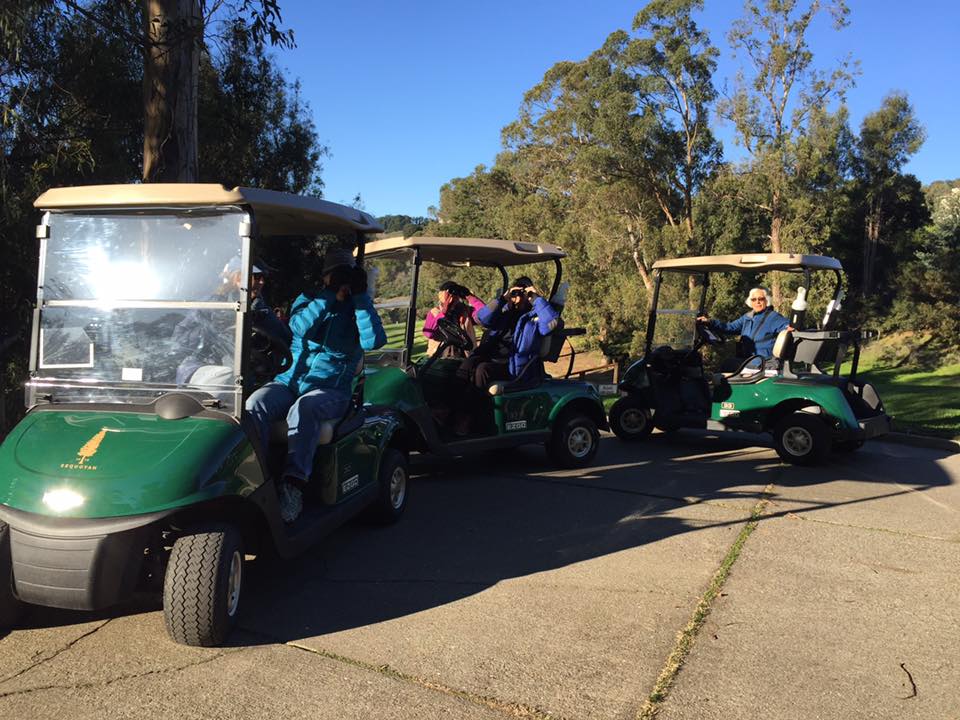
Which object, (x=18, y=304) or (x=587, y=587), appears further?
(x=18, y=304)

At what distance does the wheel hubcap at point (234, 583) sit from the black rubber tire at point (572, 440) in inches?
160

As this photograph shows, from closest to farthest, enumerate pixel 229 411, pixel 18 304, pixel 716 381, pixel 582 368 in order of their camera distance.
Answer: pixel 229 411 → pixel 716 381 → pixel 18 304 → pixel 582 368

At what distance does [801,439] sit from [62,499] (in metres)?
6.46

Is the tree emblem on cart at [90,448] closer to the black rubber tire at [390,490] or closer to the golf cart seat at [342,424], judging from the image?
the golf cart seat at [342,424]

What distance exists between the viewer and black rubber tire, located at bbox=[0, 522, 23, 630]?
3145 millimetres

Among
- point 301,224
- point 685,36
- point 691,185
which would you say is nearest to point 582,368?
point 691,185

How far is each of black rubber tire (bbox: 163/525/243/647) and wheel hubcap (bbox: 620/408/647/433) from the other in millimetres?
6107

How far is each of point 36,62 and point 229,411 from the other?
8355 mm

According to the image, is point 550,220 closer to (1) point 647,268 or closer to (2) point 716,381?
(1) point 647,268

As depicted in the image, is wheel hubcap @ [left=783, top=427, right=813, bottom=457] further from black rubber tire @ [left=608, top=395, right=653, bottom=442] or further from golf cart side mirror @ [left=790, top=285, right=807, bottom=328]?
black rubber tire @ [left=608, top=395, right=653, bottom=442]

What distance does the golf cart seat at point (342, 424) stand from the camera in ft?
13.2

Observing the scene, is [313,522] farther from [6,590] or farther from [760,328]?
[760,328]

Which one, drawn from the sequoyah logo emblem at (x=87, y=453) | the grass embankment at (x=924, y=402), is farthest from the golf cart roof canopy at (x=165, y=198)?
the grass embankment at (x=924, y=402)

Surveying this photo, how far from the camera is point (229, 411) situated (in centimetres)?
354
